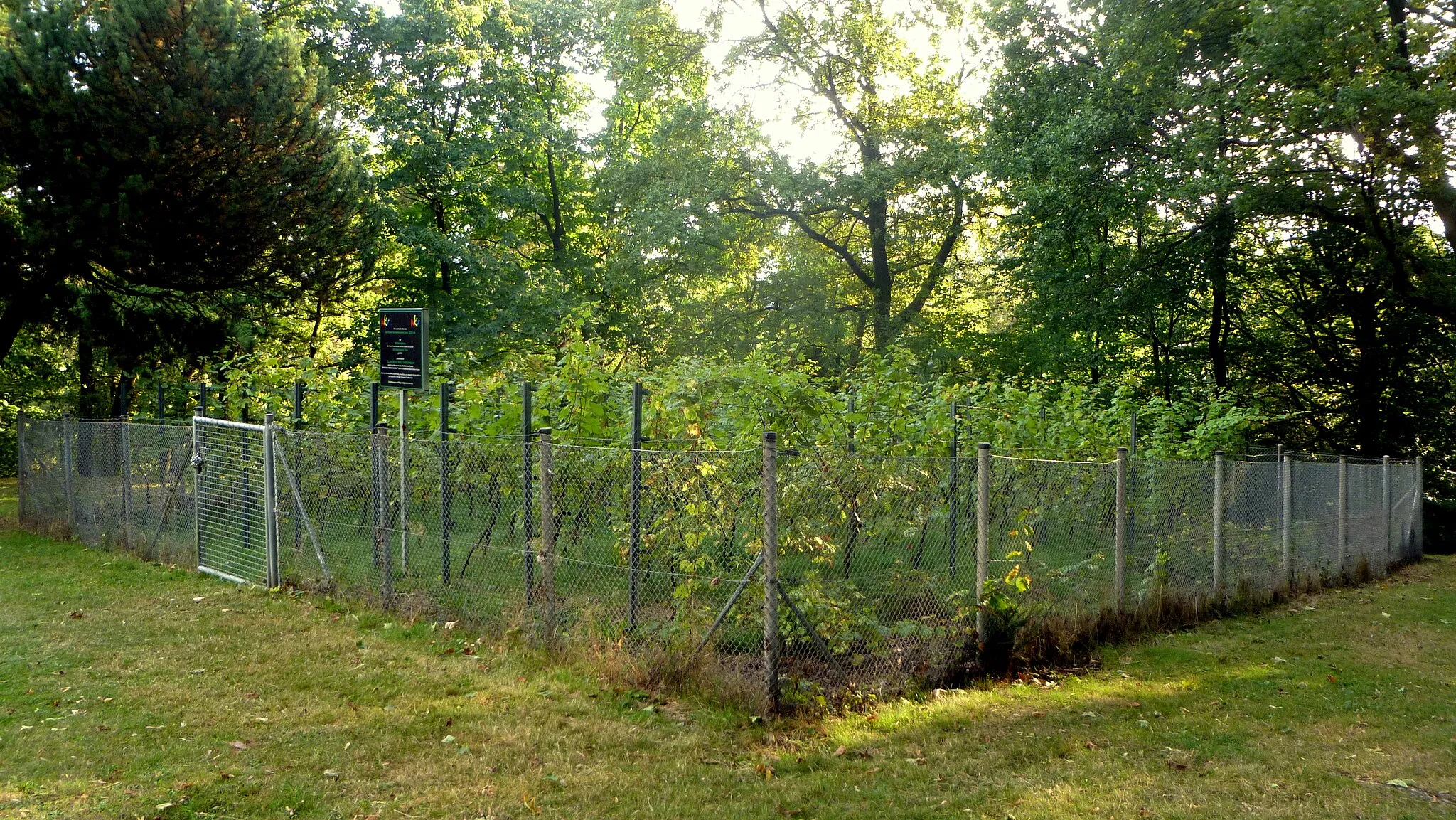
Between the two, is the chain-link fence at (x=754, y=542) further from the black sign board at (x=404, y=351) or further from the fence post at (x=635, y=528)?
the black sign board at (x=404, y=351)

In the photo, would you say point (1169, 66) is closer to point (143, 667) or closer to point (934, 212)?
point (934, 212)

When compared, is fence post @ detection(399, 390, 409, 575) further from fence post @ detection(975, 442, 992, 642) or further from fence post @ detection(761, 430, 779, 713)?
fence post @ detection(975, 442, 992, 642)

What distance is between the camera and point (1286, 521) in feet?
34.2

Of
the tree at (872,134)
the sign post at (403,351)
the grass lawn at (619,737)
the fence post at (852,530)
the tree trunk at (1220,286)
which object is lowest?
the grass lawn at (619,737)

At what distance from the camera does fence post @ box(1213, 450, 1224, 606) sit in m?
9.03

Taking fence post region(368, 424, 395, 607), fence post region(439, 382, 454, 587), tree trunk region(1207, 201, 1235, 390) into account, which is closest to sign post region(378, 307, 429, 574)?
fence post region(368, 424, 395, 607)

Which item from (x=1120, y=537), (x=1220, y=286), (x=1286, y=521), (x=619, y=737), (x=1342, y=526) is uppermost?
(x=1220, y=286)

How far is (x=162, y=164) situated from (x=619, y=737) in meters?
13.2

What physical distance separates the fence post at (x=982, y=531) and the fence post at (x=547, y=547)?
9.55 feet

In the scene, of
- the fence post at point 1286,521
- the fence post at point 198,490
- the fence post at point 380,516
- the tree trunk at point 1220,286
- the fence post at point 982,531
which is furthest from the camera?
the tree trunk at point 1220,286

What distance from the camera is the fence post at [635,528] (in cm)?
656

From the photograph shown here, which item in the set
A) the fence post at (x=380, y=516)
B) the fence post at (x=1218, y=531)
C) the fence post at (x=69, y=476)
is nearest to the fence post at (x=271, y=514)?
the fence post at (x=380, y=516)

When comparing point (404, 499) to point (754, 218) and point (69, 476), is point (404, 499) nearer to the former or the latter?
point (69, 476)

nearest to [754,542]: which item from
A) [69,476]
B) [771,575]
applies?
[771,575]
